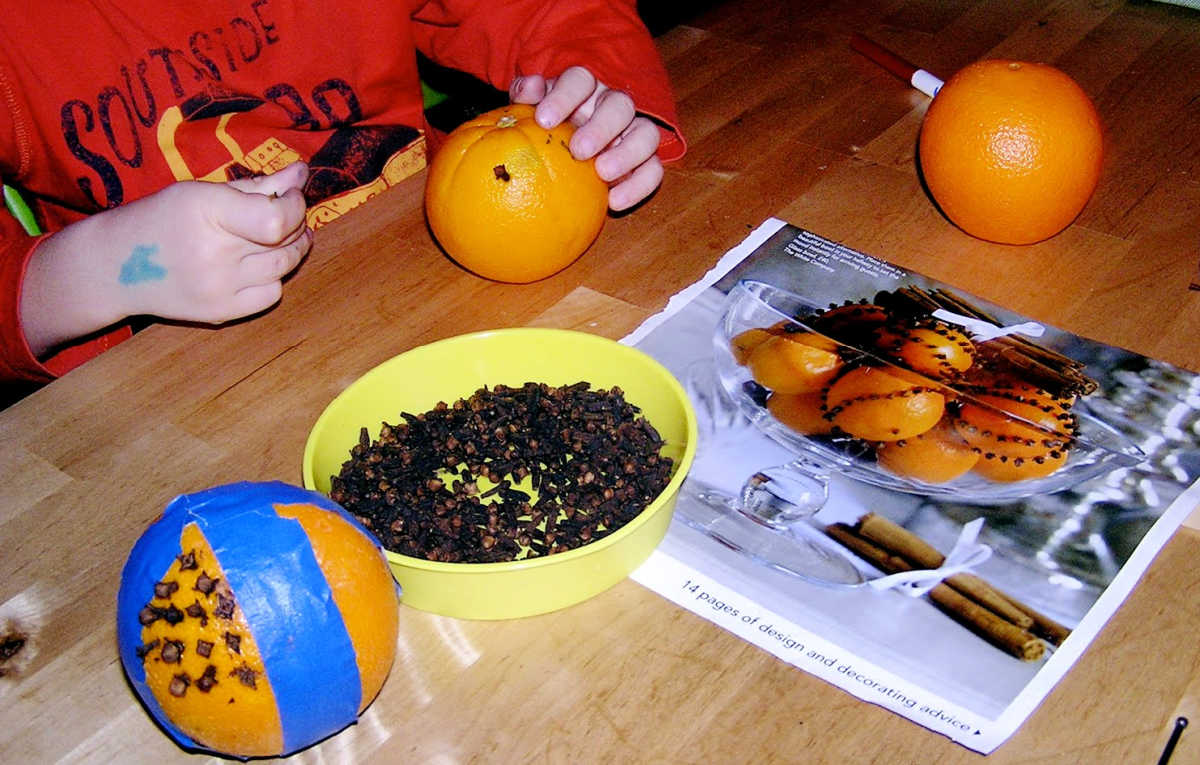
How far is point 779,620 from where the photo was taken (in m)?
0.53

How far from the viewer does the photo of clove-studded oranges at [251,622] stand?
0.42 metres

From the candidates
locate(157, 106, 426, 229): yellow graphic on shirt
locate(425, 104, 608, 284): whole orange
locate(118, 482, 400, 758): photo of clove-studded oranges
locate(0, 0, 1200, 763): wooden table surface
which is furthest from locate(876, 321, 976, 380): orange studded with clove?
locate(157, 106, 426, 229): yellow graphic on shirt

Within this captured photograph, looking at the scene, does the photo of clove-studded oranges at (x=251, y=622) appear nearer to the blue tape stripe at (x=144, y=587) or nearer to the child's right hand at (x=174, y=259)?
the blue tape stripe at (x=144, y=587)

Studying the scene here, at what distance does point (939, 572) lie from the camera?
55 cm

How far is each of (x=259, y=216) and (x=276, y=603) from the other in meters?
0.41

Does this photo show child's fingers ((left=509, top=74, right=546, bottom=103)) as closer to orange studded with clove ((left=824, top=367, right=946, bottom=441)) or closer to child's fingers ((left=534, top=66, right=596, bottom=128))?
child's fingers ((left=534, top=66, right=596, bottom=128))

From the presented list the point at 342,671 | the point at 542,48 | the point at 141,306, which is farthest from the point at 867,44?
the point at 342,671

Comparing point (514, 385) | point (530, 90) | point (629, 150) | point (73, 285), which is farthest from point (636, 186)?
point (73, 285)

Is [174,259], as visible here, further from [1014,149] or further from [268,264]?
[1014,149]

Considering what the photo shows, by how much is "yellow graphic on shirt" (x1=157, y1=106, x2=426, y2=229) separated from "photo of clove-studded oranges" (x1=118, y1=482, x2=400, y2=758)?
1.87 feet

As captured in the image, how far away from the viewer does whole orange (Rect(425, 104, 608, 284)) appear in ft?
2.35

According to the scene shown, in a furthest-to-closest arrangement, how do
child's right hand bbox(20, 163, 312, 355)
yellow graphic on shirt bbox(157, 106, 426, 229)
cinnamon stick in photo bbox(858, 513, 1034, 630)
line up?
yellow graphic on shirt bbox(157, 106, 426, 229) < child's right hand bbox(20, 163, 312, 355) < cinnamon stick in photo bbox(858, 513, 1034, 630)

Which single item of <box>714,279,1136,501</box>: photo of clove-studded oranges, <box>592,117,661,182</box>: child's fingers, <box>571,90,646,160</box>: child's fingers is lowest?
<box>714,279,1136,501</box>: photo of clove-studded oranges

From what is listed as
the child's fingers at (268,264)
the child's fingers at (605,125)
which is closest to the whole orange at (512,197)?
the child's fingers at (605,125)
